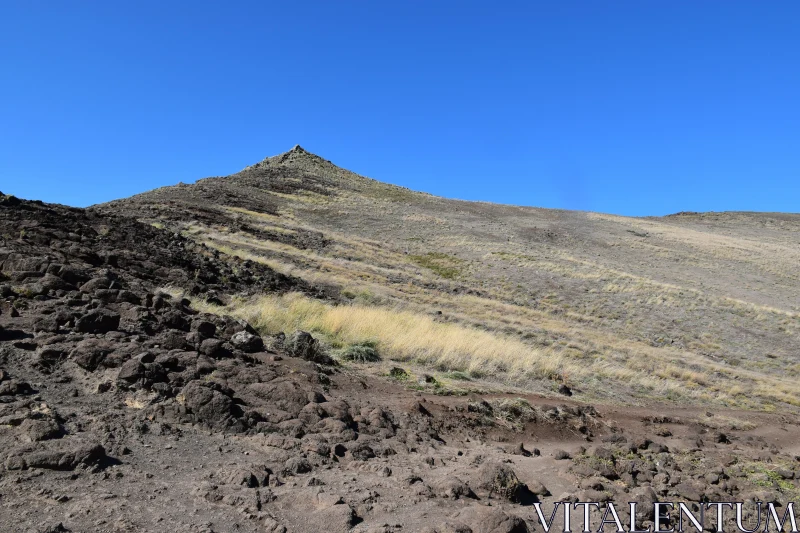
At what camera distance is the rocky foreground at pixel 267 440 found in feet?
12.0

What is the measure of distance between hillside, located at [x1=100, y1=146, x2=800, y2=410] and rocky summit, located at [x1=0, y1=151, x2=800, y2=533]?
17cm

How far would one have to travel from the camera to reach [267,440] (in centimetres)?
480

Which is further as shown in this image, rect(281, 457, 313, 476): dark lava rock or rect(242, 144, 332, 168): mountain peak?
rect(242, 144, 332, 168): mountain peak

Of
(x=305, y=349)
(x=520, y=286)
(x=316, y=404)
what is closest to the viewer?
(x=316, y=404)

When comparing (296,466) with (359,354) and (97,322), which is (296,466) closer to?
(97,322)

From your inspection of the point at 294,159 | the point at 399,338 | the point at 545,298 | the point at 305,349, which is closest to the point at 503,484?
the point at 305,349

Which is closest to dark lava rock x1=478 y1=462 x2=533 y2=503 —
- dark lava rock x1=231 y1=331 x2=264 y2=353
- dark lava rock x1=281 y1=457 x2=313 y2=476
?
dark lava rock x1=281 y1=457 x2=313 y2=476

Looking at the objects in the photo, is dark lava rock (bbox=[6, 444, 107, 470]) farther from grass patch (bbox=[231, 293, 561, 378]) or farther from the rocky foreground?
grass patch (bbox=[231, 293, 561, 378])

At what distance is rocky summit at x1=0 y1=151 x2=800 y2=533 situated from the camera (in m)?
3.79

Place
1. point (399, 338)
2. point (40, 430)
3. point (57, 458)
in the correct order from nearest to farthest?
1. point (57, 458)
2. point (40, 430)
3. point (399, 338)

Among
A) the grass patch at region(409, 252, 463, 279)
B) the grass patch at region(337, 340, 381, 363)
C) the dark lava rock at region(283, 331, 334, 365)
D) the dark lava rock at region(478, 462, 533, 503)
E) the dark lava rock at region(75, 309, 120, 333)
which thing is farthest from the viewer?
the grass patch at region(409, 252, 463, 279)

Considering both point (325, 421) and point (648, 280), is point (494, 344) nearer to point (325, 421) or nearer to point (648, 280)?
point (325, 421)

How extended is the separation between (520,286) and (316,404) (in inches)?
907

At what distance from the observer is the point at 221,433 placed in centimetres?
486
